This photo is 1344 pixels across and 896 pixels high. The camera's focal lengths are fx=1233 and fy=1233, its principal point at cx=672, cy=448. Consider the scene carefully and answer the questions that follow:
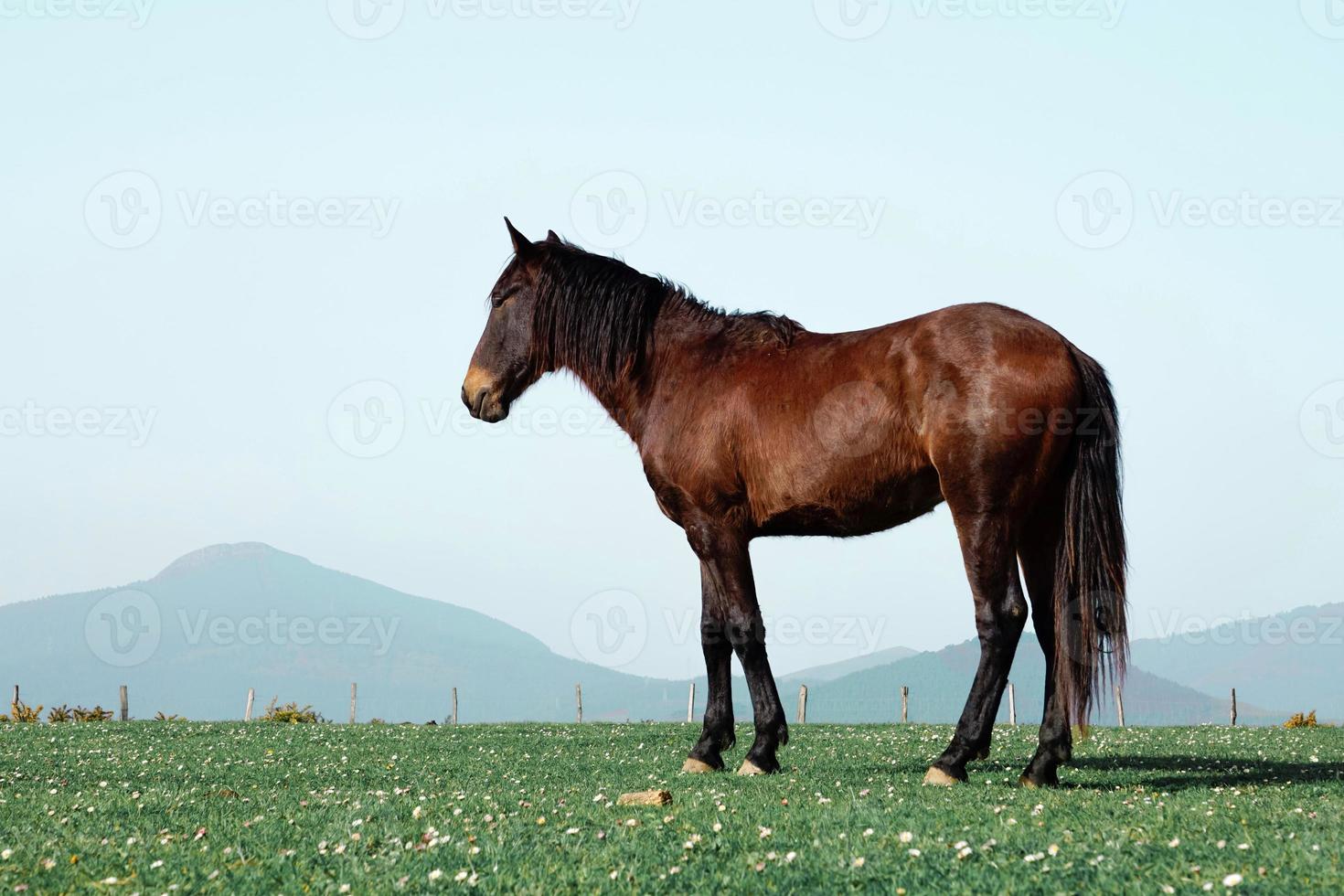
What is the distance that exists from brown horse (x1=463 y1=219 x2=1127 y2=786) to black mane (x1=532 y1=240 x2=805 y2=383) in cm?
2

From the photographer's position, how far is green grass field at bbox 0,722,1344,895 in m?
6.41

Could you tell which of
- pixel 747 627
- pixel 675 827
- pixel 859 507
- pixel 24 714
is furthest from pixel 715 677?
pixel 24 714

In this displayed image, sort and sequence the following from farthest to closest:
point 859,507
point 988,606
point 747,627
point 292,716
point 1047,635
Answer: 1. point 292,716
2. point 747,627
3. point 859,507
4. point 1047,635
5. point 988,606

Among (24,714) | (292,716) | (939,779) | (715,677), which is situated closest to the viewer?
(939,779)

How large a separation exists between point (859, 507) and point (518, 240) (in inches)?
180

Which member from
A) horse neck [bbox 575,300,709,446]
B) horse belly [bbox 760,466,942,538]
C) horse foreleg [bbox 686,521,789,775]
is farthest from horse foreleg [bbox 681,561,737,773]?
horse neck [bbox 575,300,709,446]

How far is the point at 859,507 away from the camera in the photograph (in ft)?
35.6

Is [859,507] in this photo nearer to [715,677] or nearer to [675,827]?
[715,677]

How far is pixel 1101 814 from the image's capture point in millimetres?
8266

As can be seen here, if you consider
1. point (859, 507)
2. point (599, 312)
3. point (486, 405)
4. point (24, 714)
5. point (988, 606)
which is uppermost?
point (599, 312)

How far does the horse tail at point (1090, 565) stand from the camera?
33.4ft

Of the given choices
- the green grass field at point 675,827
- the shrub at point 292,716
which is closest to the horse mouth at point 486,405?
the green grass field at point 675,827

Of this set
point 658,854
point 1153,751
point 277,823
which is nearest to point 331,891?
point 658,854

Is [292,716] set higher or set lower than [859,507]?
lower
